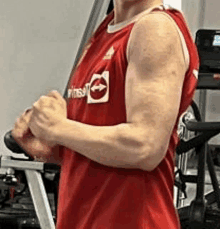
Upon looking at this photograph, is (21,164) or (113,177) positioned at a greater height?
(113,177)

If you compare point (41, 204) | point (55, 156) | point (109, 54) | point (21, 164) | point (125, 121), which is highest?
point (109, 54)

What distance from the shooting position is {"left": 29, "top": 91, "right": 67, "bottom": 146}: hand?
0.94 metres

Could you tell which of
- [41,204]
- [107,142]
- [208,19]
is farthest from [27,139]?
[208,19]

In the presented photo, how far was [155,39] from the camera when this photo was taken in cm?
90

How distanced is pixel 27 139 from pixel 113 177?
256mm

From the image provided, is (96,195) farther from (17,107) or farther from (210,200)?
(17,107)

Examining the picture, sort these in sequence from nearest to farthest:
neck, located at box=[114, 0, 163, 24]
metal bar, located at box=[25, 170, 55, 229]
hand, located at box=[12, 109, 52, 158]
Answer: neck, located at box=[114, 0, 163, 24]
hand, located at box=[12, 109, 52, 158]
metal bar, located at box=[25, 170, 55, 229]

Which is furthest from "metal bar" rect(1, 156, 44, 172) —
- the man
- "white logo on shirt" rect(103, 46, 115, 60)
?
"white logo on shirt" rect(103, 46, 115, 60)

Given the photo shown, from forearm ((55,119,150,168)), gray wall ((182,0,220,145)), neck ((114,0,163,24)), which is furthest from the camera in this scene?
gray wall ((182,0,220,145))

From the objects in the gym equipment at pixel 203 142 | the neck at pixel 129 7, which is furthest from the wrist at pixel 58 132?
the gym equipment at pixel 203 142

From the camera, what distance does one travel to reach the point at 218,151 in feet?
11.0

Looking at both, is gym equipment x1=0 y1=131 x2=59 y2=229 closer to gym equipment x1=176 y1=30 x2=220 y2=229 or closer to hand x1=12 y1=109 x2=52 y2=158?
gym equipment x1=176 y1=30 x2=220 y2=229

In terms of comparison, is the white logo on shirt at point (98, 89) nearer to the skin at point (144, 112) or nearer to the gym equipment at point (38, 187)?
the skin at point (144, 112)

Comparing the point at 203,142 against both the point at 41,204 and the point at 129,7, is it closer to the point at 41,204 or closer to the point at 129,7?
the point at 41,204
